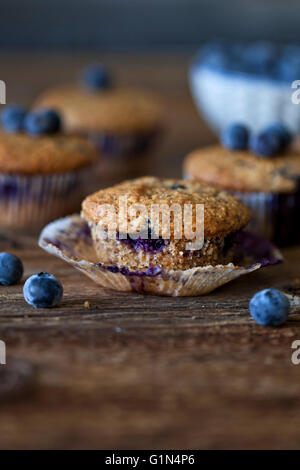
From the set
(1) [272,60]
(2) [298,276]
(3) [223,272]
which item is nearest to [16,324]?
(3) [223,272]

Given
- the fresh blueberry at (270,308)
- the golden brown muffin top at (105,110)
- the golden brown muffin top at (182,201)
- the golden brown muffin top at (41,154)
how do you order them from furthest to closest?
1. the golden brown muffin top at (105,110)
2. the golden brown muffin top at (41,154)
3. the golden brown muffin top at (182,201)
4. the fresh blueberry at (270,308)

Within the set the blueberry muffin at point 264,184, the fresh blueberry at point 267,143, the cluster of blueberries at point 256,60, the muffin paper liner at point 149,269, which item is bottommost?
the muffin paper liner at point 149,269

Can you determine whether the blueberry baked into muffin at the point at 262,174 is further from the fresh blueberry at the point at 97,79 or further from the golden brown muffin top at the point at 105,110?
the fresh blueberry at the point at 97,79

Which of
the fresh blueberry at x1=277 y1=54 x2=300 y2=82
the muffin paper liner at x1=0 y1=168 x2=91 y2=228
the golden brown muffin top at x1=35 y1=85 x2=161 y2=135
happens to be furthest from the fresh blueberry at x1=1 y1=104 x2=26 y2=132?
the fresh blueberry at x1=277 y1=54 x2=300 y2=82

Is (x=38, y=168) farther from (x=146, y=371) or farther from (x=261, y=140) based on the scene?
(x=146, y=371)

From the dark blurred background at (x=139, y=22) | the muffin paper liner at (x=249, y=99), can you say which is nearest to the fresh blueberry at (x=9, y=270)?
the muffin paper liner at (x=249, y=99)

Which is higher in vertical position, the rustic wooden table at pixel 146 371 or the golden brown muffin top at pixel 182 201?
the golden brown muffin top at pixel 182 201
